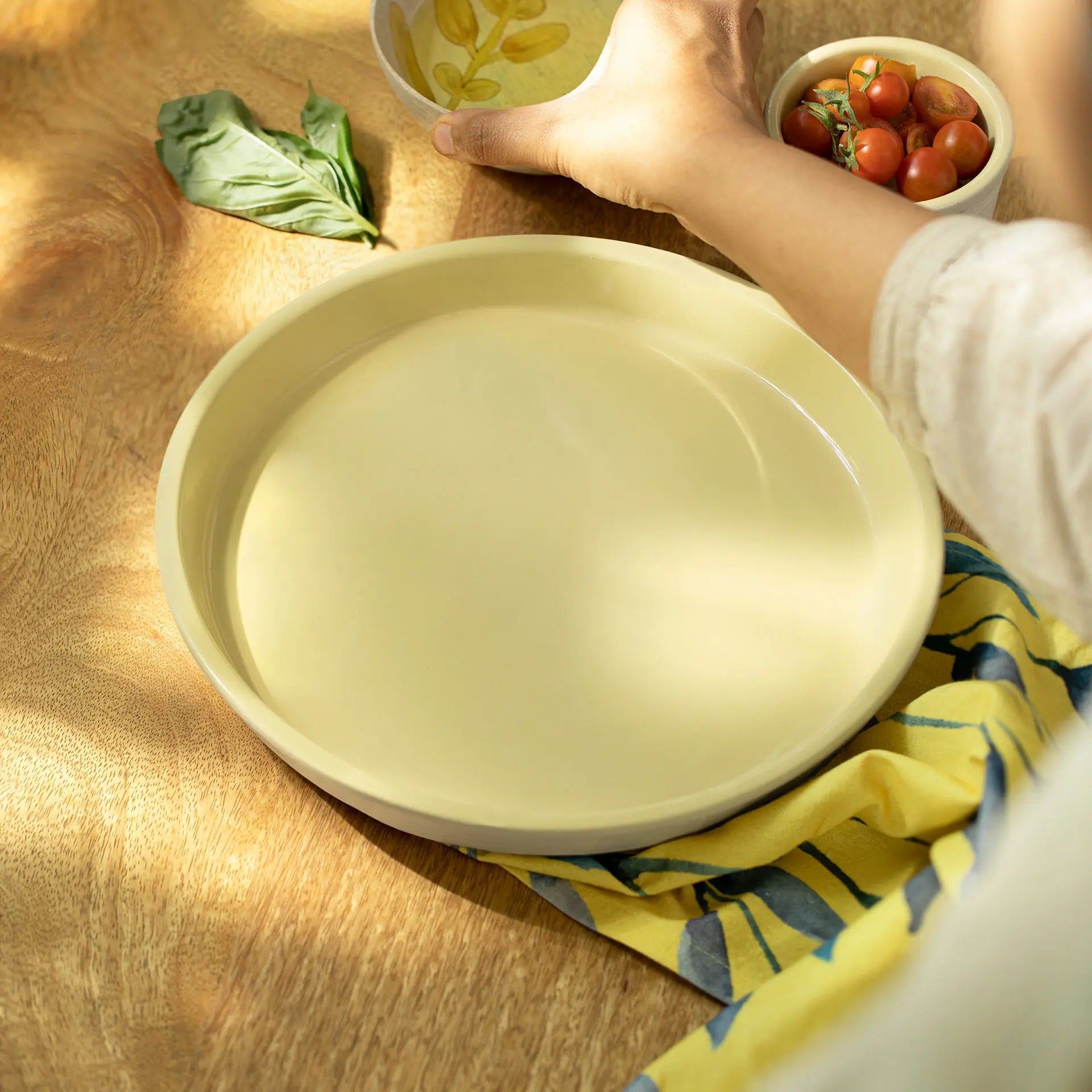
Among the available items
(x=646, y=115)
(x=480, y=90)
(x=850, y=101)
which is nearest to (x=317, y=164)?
(x=480, y=90)

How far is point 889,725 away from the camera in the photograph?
0.53 m

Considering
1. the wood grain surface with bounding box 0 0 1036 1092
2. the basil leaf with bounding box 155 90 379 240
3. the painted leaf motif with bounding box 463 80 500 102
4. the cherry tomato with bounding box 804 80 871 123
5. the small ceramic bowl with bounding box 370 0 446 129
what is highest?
the cherry tomato with bounding box 804 80 871 123

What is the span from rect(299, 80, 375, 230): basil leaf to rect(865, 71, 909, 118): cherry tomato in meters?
0.35

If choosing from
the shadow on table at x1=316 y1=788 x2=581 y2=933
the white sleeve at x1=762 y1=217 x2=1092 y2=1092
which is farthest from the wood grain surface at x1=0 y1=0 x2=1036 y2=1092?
the white sleeve at x1=762 y1=217 x2=1092 y2=1092

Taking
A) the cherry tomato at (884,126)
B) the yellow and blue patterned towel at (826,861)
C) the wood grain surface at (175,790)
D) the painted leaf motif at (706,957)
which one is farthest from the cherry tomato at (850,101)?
the painted leaf motif at (706,957)

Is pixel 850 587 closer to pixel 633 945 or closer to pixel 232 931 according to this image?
pixel 633 945

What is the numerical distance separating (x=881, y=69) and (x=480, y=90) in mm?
273

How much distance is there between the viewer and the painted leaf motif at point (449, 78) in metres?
0.74

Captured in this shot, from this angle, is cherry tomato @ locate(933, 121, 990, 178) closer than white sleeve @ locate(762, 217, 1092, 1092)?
No

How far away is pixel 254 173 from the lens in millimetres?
740

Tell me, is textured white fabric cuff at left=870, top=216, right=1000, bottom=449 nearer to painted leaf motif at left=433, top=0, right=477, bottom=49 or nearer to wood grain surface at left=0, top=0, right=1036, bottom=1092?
wood grain surface at left=0, top=0, right=1036, bottom=1092

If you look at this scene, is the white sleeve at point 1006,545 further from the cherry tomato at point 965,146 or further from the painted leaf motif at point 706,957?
the cherry tomato at point 965,146

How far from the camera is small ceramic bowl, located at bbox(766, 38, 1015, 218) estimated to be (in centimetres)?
68

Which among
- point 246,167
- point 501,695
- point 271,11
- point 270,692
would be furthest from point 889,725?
point 271,11
